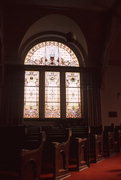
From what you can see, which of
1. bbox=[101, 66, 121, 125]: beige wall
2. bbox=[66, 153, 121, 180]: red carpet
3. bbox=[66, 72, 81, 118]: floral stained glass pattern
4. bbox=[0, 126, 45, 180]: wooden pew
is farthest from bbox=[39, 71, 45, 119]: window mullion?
bbox=[0, 126, 45, 180]: wooden pew

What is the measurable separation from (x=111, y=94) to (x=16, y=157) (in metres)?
9.80

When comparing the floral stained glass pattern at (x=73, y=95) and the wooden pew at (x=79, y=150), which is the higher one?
the floral stained glass pattern at (x=73, y=95)

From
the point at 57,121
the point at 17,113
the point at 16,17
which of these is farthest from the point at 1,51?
the point at 57,121

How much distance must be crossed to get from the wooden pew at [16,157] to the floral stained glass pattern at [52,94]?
812 cm

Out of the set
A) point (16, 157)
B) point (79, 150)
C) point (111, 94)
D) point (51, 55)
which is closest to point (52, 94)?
point (51, 55)

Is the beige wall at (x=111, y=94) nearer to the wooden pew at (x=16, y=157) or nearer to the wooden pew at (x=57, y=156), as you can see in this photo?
the wooden pew at (x=57, y=156)

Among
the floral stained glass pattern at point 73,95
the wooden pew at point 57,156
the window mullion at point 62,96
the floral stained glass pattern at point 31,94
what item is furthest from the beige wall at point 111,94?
the wooden pew at point 57,156

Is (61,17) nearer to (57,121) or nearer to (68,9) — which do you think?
(68,9)

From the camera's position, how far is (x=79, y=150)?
569 centimetres

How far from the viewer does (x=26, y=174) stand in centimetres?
354

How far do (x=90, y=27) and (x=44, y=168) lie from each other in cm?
785

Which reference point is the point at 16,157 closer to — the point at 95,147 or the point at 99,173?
the point at 99,173

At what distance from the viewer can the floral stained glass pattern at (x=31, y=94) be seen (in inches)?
474

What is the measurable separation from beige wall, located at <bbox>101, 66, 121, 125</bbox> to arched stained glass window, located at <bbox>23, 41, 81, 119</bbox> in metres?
1.27
